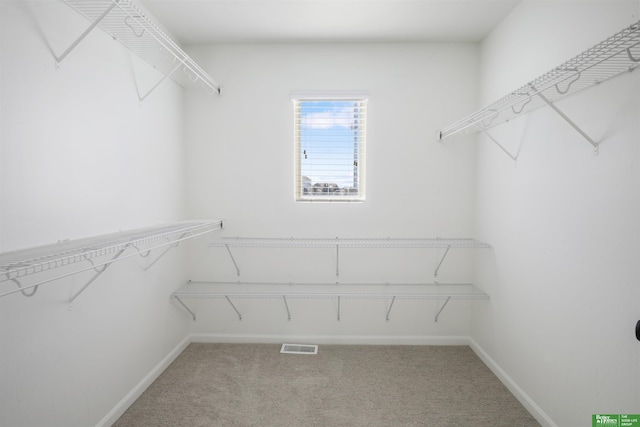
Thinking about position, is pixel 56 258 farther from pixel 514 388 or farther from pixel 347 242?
pixel 514 388

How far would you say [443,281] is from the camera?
8.70 ft

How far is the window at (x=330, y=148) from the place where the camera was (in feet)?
8.61

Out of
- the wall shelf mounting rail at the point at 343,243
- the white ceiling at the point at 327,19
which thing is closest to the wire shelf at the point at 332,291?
the wall shelf mounting rail at the point at 343,243

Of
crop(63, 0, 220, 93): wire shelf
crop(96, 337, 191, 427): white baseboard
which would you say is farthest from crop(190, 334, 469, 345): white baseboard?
crop(63, 0, 220, 93): wire shelf

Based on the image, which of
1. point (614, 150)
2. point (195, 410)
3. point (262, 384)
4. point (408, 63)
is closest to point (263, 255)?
point (262, 384)

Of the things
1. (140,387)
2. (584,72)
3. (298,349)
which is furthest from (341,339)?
(584,72)

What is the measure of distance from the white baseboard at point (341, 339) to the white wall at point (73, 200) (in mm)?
640

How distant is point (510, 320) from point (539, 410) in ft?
1.67

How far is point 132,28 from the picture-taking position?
1605 mm

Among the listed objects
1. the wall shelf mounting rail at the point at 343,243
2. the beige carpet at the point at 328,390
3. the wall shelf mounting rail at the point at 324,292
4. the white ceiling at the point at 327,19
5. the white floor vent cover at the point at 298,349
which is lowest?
the beige carpet at the point at 328,390

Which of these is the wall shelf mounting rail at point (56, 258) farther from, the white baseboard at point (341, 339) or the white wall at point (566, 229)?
the white wall at point (566, 229)

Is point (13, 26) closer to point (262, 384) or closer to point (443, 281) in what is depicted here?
point (262, 384)

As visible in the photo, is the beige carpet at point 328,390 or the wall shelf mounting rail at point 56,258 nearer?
the wall shelf mounting rail at point 56,258

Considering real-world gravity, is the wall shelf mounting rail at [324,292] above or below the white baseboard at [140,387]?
above
